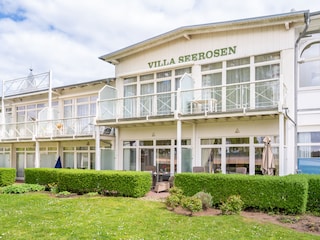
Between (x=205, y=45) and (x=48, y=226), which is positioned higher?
(x=205, y=45)

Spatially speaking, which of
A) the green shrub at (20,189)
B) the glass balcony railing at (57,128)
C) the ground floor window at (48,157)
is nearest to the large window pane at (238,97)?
the glass balcony railing at (57,128)

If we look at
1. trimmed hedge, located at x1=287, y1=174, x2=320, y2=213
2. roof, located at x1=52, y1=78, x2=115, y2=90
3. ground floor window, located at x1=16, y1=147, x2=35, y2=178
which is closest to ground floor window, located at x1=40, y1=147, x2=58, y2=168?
ground floor window, located at x1=16, y1=147, x2=35, y2=178

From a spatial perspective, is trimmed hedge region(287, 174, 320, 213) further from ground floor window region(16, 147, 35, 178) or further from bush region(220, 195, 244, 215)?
ground floor window region(16, 147, 35, 178)

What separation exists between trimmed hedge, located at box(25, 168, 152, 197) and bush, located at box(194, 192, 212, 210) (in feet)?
9.98

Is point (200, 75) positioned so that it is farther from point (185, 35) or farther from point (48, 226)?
point (48, 226)

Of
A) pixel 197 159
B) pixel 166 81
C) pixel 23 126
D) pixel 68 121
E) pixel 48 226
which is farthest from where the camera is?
pixel 23 126

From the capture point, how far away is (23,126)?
71.6 feet

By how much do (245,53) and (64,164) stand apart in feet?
43.8

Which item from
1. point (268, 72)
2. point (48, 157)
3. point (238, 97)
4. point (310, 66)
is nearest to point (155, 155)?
point (238, 97)

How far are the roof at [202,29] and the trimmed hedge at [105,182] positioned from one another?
698 cm

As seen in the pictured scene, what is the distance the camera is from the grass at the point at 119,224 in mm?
7203

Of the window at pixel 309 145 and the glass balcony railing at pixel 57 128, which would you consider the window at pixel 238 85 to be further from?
the glass balcony railing at pixel 57 128

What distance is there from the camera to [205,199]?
Answer: 980 cm

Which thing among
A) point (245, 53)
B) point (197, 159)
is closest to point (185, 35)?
point (245, 53)
